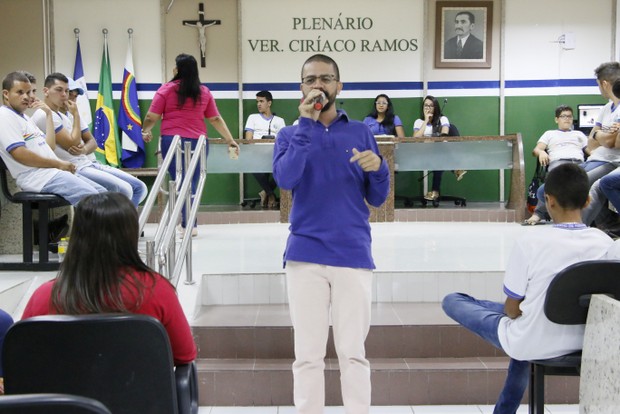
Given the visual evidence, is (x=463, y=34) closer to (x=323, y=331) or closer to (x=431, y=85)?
(x=431, y=85)

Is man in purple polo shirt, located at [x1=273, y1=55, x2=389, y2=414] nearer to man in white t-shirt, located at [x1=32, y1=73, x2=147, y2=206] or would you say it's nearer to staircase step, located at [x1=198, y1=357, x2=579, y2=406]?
staircase step, located at [x1=198, y1=357, x2=579, y2=406]

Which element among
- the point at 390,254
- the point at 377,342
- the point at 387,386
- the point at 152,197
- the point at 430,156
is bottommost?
the point at 387,386

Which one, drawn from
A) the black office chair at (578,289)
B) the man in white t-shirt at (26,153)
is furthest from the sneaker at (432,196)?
the black office chair at (578,289)

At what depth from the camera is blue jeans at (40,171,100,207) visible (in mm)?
4059

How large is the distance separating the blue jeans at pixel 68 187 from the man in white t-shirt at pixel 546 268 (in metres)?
2.66

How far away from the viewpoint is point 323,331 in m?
2.45

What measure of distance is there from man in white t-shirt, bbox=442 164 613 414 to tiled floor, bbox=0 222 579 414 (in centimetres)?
42

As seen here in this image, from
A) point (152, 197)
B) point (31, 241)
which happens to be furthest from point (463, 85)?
point (152, 197)

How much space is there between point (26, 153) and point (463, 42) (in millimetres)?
6489

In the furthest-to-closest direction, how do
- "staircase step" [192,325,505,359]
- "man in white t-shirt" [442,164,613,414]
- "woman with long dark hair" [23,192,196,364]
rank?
1. "staircase step" [192,325,505,359]
2. "man in white t-shirt" [442,164,613,414]
3. "woman with long dark hair" [23,192,196,364]

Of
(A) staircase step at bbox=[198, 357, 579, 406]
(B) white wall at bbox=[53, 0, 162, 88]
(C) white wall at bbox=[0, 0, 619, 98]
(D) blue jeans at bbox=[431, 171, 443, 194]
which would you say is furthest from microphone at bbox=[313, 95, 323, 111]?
(B) white wall at bbox=[53, 0, 162, 88]

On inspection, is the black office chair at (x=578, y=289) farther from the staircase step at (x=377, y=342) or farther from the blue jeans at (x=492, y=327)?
the staircase step at (x=377, y=342)

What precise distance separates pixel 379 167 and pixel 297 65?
6.82 metres

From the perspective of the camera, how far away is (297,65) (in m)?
8.95
